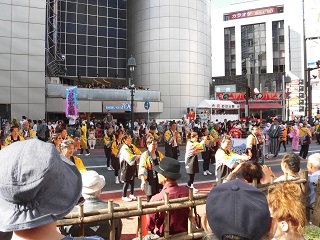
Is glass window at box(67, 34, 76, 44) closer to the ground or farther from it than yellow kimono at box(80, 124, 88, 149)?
farther from it

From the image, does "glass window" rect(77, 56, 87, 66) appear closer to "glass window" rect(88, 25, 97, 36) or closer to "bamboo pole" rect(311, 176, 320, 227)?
"glass window" rect(88, 25, 97, 36)

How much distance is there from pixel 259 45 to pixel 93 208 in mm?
70645

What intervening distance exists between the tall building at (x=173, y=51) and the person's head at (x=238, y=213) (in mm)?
35965

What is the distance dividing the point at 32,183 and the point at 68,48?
40.6 metres

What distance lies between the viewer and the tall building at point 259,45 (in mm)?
64750

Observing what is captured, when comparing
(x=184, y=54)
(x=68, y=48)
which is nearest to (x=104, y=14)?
(x=68, y=48)

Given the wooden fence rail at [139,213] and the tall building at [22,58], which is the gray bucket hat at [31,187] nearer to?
the wooden fence rail at [139,213]

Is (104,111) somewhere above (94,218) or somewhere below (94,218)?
above

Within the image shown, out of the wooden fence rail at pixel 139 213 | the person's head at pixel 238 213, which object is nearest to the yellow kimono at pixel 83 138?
the wooden fence rail at pixel 139 213

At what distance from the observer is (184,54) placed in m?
38.3

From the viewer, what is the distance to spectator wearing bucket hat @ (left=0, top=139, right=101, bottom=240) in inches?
48.9

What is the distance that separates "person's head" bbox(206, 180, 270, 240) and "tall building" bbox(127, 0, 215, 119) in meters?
36.0

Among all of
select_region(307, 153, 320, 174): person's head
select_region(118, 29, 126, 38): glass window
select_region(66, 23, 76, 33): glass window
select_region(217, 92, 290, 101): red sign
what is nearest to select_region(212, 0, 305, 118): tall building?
select_region(217, 92, 290, 101): red sign

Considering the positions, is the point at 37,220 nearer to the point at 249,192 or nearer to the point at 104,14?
the point at 249,192
